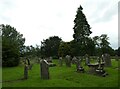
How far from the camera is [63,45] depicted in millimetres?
72250

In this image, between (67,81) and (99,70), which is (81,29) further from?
(67,81)

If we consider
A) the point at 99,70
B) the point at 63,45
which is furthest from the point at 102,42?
the point at 99,70

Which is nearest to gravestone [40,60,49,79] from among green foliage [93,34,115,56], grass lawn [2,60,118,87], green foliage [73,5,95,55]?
grass lawn [2,60,118,87]

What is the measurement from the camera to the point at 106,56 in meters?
28.5

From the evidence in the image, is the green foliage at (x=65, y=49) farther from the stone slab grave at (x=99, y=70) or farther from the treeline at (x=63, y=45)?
the stone slab grave at (x=99, y=70)

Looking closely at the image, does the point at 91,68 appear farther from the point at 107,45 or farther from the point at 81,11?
the point at 107,45

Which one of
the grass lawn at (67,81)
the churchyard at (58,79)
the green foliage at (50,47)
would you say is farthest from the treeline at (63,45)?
the grass lawn at (67,81)

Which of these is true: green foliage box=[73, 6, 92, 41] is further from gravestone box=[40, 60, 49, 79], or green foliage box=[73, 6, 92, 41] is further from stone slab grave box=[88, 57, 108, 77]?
gravestone box=[40, 60, 49, 79]

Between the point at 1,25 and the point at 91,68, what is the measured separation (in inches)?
2800

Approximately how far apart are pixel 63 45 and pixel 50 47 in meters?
23.7

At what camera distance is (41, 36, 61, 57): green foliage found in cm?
9288

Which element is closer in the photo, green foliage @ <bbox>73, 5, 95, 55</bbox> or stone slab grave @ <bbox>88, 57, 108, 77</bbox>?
stone slab grave @ <bbox>88, 57, 108, 77</bbox>

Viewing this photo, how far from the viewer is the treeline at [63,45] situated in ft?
136

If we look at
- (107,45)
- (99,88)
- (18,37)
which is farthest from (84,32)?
(99,88)
